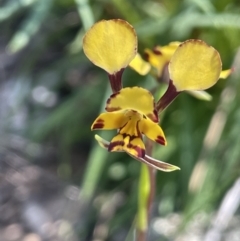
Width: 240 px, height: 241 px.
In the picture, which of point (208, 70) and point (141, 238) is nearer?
point (208, 70)

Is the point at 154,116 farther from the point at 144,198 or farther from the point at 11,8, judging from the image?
the point at 11,8

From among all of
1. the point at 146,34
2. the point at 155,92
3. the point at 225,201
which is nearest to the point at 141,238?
the point at 155,92

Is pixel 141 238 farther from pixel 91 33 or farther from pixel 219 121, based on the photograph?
pixel 219 121

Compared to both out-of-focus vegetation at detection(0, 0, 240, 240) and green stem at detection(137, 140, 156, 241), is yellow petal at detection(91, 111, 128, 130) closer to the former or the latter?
green stem at detection(137, 140, 156, 241)

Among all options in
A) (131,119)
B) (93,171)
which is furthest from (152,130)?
(93,171)

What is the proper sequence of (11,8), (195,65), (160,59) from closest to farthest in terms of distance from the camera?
(195,65), (160,59), (11,8)

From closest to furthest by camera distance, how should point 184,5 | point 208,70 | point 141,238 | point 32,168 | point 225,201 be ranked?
point 208,70
point 141,238
point 225,201
point 184,5
point 32,168

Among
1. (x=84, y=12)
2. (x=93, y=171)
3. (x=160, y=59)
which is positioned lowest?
(x=93, y=171)

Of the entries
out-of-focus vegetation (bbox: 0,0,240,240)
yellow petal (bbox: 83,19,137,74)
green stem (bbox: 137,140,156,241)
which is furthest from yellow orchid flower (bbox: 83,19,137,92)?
out-of-focus vegetation (bbox: 0,0,240,240)
